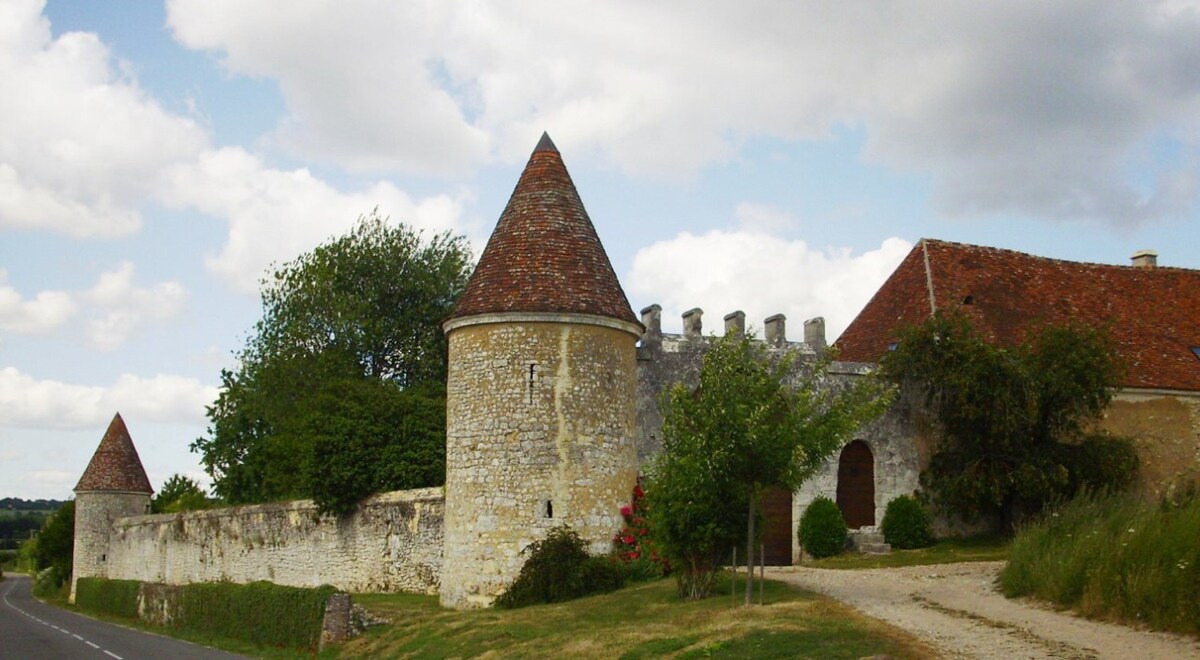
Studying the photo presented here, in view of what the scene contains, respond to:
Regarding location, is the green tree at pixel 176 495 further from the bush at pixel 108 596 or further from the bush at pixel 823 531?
the bush at pixel 823 531

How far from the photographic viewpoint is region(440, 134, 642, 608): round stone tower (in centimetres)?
1981

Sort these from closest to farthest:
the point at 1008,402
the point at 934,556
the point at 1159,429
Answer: the point at 934,556 < the point at 1008,402 < the point at 1159,429

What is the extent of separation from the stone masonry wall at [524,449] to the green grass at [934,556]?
4.75 m

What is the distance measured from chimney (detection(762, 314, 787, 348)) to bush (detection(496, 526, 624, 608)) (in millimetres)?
8128

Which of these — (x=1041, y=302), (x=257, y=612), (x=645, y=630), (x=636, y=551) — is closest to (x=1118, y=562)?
(x=645, y=630)

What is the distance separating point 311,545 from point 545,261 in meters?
10.7

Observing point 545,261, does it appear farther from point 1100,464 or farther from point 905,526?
point 1100,464

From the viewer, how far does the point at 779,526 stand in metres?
24.9

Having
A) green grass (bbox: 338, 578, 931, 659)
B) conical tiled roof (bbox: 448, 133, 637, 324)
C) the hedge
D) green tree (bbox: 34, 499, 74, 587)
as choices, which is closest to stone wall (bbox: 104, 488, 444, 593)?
the hedge

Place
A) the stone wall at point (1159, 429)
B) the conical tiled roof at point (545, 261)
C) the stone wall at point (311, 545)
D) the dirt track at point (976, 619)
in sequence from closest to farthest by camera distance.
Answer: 1. the dirt track at point (976, 619)
2. the conical tiled roof at point (545, 261)
3. the stone wall at point (311, 545)
4. the stone wall at point (1159, 429)

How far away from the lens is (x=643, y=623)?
50.8ft

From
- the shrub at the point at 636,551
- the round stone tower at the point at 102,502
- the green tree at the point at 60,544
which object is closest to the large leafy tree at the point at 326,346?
the round stone tower at the point at 102,502

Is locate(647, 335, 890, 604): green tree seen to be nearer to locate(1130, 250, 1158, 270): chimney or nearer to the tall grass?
the tall grass

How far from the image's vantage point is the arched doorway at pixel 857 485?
25734 mm
